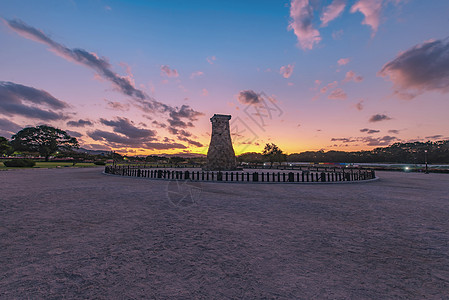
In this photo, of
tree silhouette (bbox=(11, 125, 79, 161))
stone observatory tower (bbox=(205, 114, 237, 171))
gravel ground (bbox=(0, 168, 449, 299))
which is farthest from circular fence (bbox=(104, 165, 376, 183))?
tree silhouette (bbox=(11, 125, 79, 161))

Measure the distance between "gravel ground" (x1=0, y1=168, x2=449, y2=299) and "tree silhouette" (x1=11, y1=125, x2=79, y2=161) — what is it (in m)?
70.5

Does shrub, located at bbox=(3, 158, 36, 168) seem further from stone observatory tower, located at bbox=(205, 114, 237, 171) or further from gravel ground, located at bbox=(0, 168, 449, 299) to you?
gravel ground, located at bbox=(0, 168, 449, 299)

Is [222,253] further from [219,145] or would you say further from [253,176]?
[219,145]

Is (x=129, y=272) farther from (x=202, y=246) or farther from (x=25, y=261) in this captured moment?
(x=25, y=261)

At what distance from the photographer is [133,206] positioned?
8516 mm

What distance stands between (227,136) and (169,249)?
2874 centimetres

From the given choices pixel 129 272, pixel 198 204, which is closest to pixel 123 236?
pixel 129 272

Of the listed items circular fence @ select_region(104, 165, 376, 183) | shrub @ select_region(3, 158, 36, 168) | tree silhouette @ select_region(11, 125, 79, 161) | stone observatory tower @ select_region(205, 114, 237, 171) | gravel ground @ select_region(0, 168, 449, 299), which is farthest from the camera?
tree silhouette @ select_region(11, 125, 79, 161)

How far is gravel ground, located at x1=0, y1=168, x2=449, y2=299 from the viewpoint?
10.0ft

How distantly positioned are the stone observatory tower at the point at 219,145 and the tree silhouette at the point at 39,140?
57112 millimetres

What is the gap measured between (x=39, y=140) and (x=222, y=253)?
80.5 metres

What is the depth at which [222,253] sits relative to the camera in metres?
4.29

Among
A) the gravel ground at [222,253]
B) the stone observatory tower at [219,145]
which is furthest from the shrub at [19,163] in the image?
the gravel ground at [222,253]

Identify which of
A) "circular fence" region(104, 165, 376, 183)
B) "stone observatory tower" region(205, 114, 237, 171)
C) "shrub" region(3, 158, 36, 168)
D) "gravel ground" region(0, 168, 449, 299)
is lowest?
"gravel ground" region(0, 168, 449, 299)
